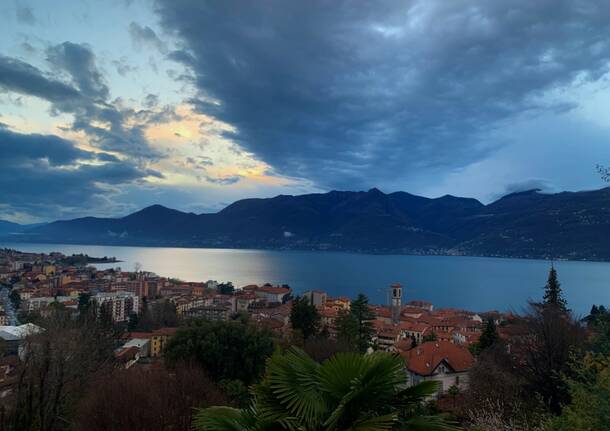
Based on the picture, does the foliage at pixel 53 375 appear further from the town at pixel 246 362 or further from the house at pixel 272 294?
the house at pixel 272 294

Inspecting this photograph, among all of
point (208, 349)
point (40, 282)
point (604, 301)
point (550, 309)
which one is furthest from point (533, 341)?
point (40, 282)

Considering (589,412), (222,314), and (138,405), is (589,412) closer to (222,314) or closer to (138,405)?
(138,405)

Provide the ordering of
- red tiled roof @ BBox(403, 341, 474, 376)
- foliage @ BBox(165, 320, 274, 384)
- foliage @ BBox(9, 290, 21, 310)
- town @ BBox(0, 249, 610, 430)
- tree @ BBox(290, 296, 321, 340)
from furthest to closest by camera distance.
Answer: foliage @ BBox(9, 290, 21, 310) < tree @ BBox(290, 296, 321, 340) < red tiled roof @ BBox(403, 341, 474, 376) < foliage @ BBox(165, 320, 274, 384) < town @ BBox(0, 249, 610, 430)

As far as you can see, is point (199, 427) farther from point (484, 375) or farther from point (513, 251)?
point (513, 251)

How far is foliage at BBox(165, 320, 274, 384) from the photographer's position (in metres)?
16.2

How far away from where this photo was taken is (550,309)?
16.0 metres

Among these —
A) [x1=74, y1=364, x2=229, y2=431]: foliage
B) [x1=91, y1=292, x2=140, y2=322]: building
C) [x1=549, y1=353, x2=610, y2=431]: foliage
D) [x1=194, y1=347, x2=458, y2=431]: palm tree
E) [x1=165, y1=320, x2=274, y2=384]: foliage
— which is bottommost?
[x1=91, y1=292, x2=140, y2=322]: building

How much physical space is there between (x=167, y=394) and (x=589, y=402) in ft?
25.7

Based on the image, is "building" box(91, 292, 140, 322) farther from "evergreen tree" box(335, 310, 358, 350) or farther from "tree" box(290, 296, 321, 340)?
"evergreen tree" box(335, 310, 358, 350)

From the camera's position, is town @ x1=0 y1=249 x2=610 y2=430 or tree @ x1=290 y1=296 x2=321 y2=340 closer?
town @ x1=0 y1=249 x2=610 y2=430

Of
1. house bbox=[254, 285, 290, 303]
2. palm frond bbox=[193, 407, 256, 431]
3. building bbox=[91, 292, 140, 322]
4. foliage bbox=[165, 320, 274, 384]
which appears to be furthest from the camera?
house bbox=[254, 285, 290, 303]

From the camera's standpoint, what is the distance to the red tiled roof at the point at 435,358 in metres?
20.8

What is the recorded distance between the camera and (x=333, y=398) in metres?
2.79

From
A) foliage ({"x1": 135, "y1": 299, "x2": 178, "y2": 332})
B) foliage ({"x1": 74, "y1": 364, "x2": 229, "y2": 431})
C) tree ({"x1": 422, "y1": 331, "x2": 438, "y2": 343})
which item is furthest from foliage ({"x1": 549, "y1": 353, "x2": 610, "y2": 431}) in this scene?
foliage ({"x1": 135, "y1": 299, "x2": 178, "y2": 332})
